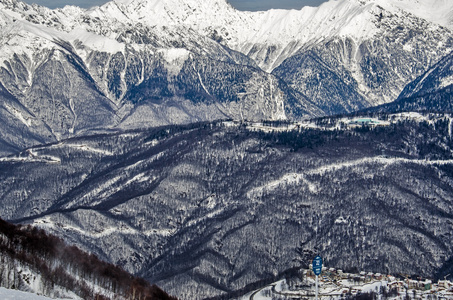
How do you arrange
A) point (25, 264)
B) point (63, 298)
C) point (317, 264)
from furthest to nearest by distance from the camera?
point (25, 264)
point (63, 298)
point (317, 264)

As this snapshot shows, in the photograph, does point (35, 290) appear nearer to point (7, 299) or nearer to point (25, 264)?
point (25, 264)

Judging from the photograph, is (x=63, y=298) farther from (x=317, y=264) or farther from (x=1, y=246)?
(x=317, y=264)

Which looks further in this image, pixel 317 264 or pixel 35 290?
pixel 35 290

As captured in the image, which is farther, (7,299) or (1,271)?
(1,271)

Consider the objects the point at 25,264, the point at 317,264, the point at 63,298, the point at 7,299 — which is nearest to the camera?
the point at 7,299

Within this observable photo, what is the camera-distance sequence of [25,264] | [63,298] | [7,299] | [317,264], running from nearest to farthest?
1. [7,299]
2. [317,264]
3. [63,298]
4. [25,264]

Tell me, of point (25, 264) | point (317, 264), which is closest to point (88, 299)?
point (25, 264)

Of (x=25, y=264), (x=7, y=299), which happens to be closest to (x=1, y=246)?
(x=25, y=264)

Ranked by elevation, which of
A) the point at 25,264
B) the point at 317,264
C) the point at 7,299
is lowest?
the point at 7,299

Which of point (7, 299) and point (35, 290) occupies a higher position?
point (35, 290)
